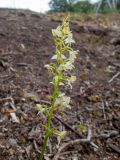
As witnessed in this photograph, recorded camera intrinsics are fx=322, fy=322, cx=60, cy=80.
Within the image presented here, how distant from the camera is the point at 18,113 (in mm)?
4324

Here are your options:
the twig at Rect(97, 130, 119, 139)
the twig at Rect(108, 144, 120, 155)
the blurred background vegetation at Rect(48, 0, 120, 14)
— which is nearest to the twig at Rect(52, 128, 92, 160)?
the twig at Rect(97, 130, 119, 139)

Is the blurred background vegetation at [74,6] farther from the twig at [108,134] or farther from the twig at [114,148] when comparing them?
the twig at [114,148]

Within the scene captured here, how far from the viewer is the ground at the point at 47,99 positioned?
390 centimetres

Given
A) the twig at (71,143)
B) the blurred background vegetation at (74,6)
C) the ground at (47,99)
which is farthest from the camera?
the blurred background vegetation at (74,6)

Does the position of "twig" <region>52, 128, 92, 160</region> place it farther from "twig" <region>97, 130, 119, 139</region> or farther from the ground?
"twig" <region>97, 130, 119, 139</region>

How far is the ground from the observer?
12.8 feet

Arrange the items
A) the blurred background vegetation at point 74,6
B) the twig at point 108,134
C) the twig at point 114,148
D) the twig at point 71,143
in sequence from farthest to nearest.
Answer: the blurred background vegetation at point 74,6, the twig at point 108,134, the twig at point 114,148, the twig at point 71,143

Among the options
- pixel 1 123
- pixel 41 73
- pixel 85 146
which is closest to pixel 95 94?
pixel 41 73

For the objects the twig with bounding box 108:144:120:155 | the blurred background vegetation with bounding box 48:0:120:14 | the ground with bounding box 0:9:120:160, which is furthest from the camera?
the blurred background vegetation with bounding box 48:0:120:14

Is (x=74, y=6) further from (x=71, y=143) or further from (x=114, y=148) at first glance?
(x=71, y=143)

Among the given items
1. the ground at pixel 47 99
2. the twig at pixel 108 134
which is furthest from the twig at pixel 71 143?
the twig at pixel 108 134

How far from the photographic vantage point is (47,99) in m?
4.86

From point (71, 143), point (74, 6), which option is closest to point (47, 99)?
point (71, 143)

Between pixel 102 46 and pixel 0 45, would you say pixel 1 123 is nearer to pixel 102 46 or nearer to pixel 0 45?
pixel 0 45
